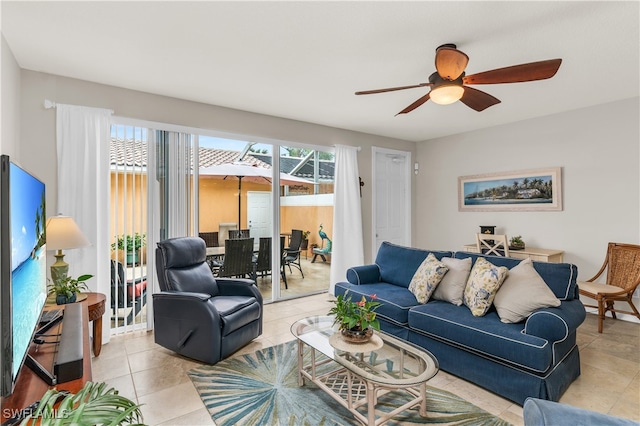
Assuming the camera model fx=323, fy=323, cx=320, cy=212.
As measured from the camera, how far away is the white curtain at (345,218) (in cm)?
492

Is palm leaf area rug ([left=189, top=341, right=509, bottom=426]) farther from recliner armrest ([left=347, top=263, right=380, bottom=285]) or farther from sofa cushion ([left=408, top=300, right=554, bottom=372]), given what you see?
recliner armrest ([left=347, top=263, right=380, bottom=285])

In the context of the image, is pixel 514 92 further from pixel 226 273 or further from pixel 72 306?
pixel 72 306

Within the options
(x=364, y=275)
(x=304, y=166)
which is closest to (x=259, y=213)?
(x=304, y=166)

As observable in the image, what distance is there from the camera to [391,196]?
5.82 metres

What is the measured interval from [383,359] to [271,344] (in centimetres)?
142

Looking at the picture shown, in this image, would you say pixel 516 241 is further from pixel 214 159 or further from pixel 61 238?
pixel 61 238

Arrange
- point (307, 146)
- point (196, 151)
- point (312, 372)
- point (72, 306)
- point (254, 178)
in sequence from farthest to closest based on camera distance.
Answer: point (307, 146)
point (254, 178)
point (196, 151)
point (312, 372)
point (72, 306)

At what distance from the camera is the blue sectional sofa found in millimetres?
2119

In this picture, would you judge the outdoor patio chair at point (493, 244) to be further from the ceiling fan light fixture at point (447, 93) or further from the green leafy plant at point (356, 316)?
the green leafy plant at point (356, 316)

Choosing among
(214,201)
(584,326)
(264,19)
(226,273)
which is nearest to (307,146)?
(214,201)

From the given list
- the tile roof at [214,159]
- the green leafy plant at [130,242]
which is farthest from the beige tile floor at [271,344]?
the tile roof at [214,159]

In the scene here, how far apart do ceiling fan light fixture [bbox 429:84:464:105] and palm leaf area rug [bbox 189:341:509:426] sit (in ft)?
7.16

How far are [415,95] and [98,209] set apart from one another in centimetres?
353

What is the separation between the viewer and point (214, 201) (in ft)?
13.4
